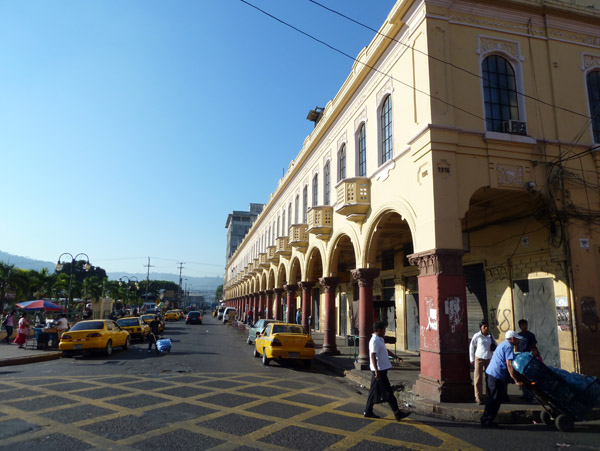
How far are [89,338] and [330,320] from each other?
9712mm

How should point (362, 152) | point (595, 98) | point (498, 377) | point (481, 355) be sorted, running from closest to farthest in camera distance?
point (498, 377) → point (481, 355) → point (595, 98) → point (362, 152)

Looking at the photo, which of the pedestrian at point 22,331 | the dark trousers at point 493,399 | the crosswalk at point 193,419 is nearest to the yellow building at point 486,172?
the dark trousers at point 493,399

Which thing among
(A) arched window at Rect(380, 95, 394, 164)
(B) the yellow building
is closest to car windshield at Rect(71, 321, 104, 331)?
(B) the yellow building

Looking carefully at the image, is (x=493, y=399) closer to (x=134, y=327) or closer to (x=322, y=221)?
(x=322, y=221)

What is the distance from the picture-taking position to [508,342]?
714 centimetres

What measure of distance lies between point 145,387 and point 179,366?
3898 mm

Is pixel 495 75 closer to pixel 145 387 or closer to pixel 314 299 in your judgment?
pixel 145 387

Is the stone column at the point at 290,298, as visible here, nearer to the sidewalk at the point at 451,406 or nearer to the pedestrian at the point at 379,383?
the sidewalk at the point at 451,406

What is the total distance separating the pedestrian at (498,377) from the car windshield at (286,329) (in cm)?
864

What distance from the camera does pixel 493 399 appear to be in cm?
706

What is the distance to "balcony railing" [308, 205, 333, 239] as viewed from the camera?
17781 mm

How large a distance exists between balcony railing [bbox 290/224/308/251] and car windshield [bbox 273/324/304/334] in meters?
6.39

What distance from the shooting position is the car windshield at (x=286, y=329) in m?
15.0

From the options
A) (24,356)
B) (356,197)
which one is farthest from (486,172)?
(24,356)
